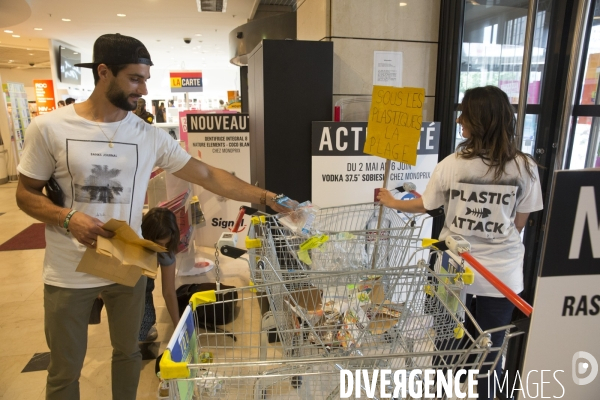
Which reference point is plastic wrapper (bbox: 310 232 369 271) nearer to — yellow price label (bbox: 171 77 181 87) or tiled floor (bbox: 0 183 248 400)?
tiled floor (bbox: 0 183 248 400)

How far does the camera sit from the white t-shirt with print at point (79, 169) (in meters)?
1.68

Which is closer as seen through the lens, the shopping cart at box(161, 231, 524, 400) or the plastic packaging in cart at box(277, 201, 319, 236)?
the shopping cart at box(161, 231, 524, 400)

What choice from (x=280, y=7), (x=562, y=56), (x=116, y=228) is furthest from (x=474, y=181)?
(x=280, y=7)

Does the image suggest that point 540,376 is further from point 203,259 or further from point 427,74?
point 203,259

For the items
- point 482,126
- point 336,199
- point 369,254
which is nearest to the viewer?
point 482,126

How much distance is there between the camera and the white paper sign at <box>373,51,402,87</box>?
3.14 metres

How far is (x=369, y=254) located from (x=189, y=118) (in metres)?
3.47

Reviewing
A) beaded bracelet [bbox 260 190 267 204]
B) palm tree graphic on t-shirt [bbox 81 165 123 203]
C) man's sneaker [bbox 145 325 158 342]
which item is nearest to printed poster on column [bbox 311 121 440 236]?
beaded bracelet [bbox 260 190 267 204]

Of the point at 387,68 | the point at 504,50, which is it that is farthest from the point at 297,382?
the point at 504,50

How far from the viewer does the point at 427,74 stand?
3.25 m

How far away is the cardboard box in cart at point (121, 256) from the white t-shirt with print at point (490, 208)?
1.32m

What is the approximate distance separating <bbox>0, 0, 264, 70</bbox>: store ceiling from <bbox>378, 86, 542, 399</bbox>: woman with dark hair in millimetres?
7215

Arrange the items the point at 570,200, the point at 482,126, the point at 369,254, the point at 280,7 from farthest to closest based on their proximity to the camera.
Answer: the point at 280,7 → the point at 369,254 → the point at 482,126 → the point at 570,200

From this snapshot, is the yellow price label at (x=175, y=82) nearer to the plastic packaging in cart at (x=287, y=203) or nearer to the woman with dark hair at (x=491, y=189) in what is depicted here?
the plastic packaging in cart at (x=287, y=203)
